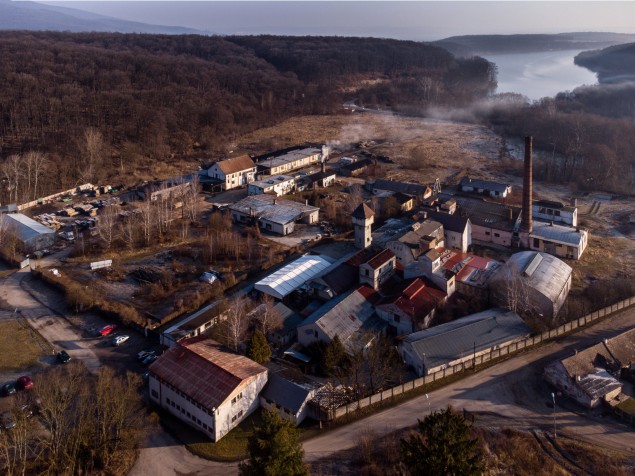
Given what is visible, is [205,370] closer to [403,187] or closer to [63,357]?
[63,357]

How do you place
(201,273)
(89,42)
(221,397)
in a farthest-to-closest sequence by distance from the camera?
1. (89,42)
2. (201,273)
3. (221,397)

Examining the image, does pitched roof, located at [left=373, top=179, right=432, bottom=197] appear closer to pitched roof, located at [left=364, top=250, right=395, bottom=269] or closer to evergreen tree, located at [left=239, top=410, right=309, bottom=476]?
pitched roof, located at [left=364, top=250, right=395, bottom=269]

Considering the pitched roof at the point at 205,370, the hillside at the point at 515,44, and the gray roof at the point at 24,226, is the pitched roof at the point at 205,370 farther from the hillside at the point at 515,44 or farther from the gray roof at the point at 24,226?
the hillside at the point at 515,44

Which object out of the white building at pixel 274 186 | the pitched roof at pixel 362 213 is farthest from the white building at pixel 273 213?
the pitched roof at pixel 362 213

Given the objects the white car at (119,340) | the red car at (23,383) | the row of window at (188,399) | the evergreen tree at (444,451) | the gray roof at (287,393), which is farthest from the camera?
the white car at (119,340)

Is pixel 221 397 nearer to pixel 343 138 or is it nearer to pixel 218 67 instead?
pixel 343 138

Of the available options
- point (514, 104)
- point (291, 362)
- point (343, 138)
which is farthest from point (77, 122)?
point (514, 104)
